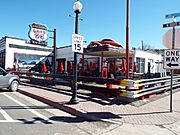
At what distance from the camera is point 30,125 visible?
5977 millimetres

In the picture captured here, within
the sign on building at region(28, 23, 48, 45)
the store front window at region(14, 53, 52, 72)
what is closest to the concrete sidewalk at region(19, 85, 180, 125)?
the sign on building at region(28, 23, 48, 45)

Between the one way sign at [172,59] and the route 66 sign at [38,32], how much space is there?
42.0 feet

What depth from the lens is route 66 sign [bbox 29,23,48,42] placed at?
18.5m

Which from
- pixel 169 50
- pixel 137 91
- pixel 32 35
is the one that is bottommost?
pixel 137 91

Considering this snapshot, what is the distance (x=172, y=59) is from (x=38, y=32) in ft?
44.8

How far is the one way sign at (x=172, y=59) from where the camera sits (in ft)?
24.7

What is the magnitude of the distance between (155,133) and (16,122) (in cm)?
385

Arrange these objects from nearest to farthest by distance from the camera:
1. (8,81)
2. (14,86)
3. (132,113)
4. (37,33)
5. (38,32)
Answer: (132,113) → (8,81) → (14,86) → (38,32) → (37,33)

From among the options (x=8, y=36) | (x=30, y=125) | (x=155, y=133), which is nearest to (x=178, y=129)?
(x=155, y=133)

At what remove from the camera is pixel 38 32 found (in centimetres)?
1880

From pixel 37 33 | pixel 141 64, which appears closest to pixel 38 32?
pixel 37 33

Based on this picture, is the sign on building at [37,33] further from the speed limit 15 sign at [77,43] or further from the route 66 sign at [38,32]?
the speed limit 15 sign at [77,43]

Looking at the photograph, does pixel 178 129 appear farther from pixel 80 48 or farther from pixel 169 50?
pixel 80 48

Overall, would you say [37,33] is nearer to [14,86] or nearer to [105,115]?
[14,86]
